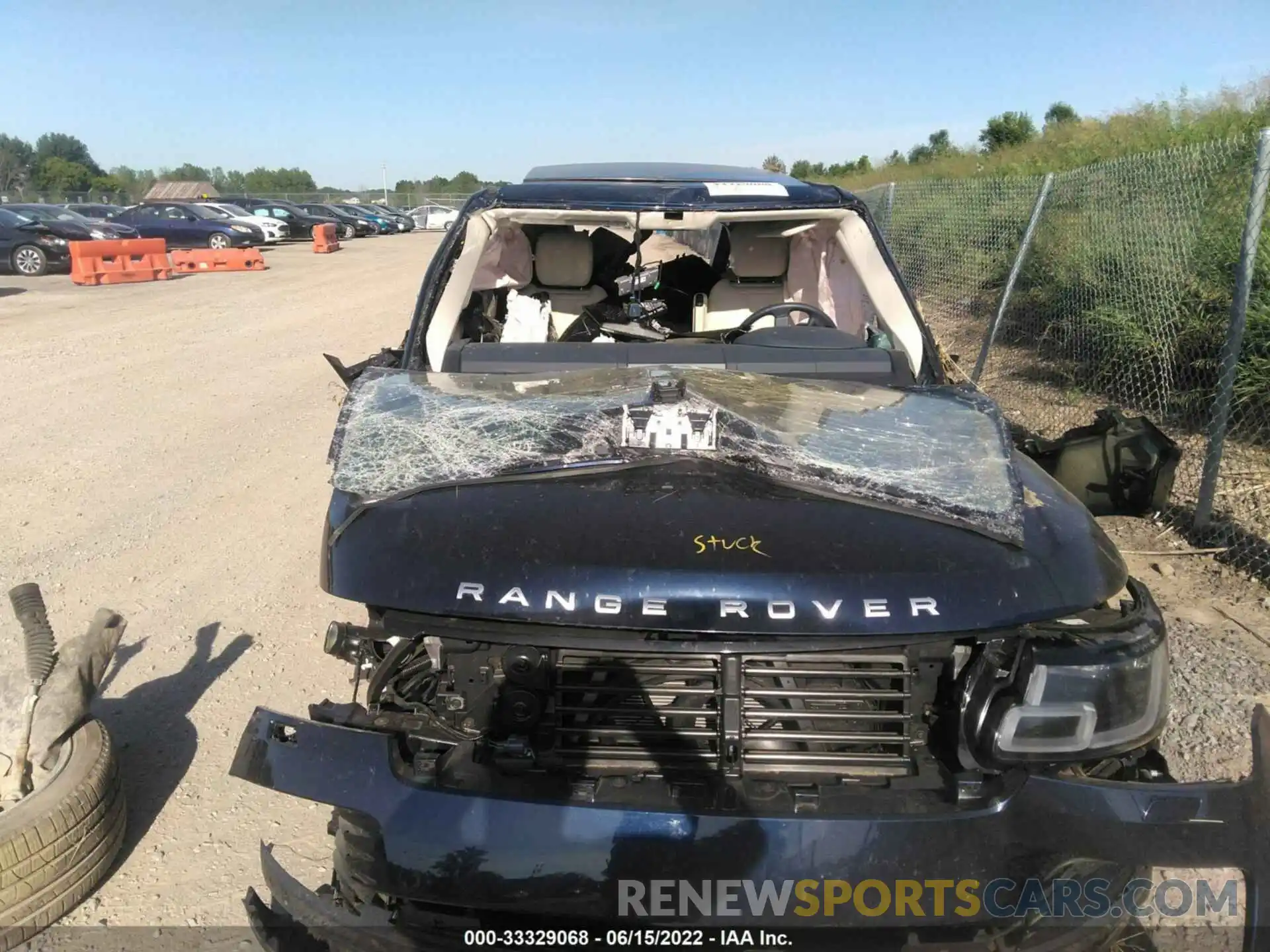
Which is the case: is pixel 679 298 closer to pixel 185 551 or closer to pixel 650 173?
pixel 650 173

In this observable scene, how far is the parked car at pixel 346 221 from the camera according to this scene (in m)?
36.9

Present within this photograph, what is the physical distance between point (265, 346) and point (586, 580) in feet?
34.3

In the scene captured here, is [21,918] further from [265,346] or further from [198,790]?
[265,346]

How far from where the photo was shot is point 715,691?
1863 millimetres

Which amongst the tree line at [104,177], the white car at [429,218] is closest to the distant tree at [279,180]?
the tree line at [104,177]

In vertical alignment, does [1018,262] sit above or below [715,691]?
above

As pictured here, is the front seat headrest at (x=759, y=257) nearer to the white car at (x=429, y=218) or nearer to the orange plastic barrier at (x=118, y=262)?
the orange plastic barrier at (x=118, y=262)

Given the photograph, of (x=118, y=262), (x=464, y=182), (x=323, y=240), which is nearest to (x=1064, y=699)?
(x=118, y=262)

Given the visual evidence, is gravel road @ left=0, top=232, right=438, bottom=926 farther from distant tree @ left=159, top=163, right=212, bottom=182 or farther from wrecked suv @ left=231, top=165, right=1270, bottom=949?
distant tree @ left=159, top=163, right=212, bottom=182

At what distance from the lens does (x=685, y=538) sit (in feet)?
6.50

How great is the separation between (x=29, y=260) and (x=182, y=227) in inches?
259

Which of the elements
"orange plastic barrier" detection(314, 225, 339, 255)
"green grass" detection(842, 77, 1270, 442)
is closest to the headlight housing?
"green grass" detection(842, 77, 1270, 442)

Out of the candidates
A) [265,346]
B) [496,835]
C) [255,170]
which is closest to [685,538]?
[496,835]

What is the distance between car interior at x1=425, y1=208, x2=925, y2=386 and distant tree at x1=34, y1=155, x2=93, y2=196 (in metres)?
86.5
